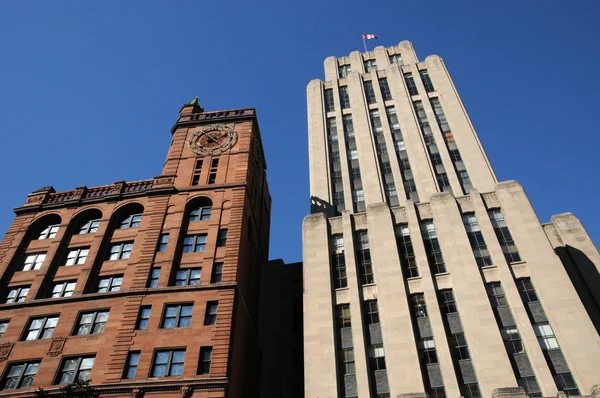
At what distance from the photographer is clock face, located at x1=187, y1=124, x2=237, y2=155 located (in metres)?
49.8

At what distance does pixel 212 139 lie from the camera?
51000mm

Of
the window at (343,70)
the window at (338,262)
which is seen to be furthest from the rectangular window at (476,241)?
the window at (343,70)

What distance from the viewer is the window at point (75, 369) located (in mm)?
32125

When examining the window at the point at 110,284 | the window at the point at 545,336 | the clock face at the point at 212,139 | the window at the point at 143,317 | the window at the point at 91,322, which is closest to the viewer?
the window at the point at 545,336

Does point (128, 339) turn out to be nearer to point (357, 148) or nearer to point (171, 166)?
point (171, 166)

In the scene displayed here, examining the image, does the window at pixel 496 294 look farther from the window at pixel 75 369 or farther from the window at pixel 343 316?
the window at pixel 75 369

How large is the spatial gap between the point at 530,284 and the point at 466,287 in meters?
5.10

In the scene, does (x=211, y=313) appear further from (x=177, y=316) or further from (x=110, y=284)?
(x=110, y=284)

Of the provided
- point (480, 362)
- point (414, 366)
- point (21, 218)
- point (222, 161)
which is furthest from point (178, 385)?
point (21, 218)

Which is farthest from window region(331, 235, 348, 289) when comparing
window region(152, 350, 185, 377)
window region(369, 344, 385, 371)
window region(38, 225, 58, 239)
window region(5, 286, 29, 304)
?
window region(38, 225, 58, 239)

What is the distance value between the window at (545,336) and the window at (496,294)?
2.83 m

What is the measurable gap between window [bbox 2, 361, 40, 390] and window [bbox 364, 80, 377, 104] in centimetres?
5148

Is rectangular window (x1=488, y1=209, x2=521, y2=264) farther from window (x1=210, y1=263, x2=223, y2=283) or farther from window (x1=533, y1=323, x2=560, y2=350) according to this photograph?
window (x1=210, y1=263, x2=223, y2=283)

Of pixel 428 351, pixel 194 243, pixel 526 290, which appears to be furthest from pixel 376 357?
pixel 194 243
